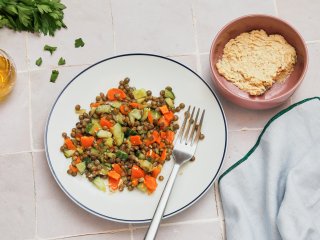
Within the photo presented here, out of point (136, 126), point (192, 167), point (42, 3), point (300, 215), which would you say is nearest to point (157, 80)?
point (136, 126)

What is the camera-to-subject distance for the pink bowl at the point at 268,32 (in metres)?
1.57

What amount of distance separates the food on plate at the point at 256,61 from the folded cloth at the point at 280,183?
112 mm

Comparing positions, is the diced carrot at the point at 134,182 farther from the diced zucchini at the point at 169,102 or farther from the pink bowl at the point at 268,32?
the pink bowl at the point at 268,32

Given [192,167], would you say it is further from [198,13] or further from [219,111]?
[198,13]

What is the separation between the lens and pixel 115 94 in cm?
162

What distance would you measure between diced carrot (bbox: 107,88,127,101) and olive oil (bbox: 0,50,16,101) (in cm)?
28

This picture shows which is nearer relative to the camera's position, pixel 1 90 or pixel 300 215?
pixel 300 215

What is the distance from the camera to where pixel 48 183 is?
1628 mm

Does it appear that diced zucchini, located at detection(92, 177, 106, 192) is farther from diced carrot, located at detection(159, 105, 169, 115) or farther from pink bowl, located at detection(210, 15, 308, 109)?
pink bowl, located at detection(210, 15, 308, 109)

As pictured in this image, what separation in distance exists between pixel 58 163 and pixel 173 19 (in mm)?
546

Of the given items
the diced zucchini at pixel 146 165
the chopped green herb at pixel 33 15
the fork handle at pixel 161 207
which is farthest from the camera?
the chopped green herb at pixel 33 15


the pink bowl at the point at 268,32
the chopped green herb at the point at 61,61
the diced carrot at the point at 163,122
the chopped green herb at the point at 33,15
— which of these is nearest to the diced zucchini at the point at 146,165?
the diced carrot at the point at 163,122

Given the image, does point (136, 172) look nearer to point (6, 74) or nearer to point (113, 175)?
point (113, 175)

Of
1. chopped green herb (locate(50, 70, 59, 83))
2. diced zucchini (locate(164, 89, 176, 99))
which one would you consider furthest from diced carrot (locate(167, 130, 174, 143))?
chopped green herb (locate(50, 70, 59, 83))
